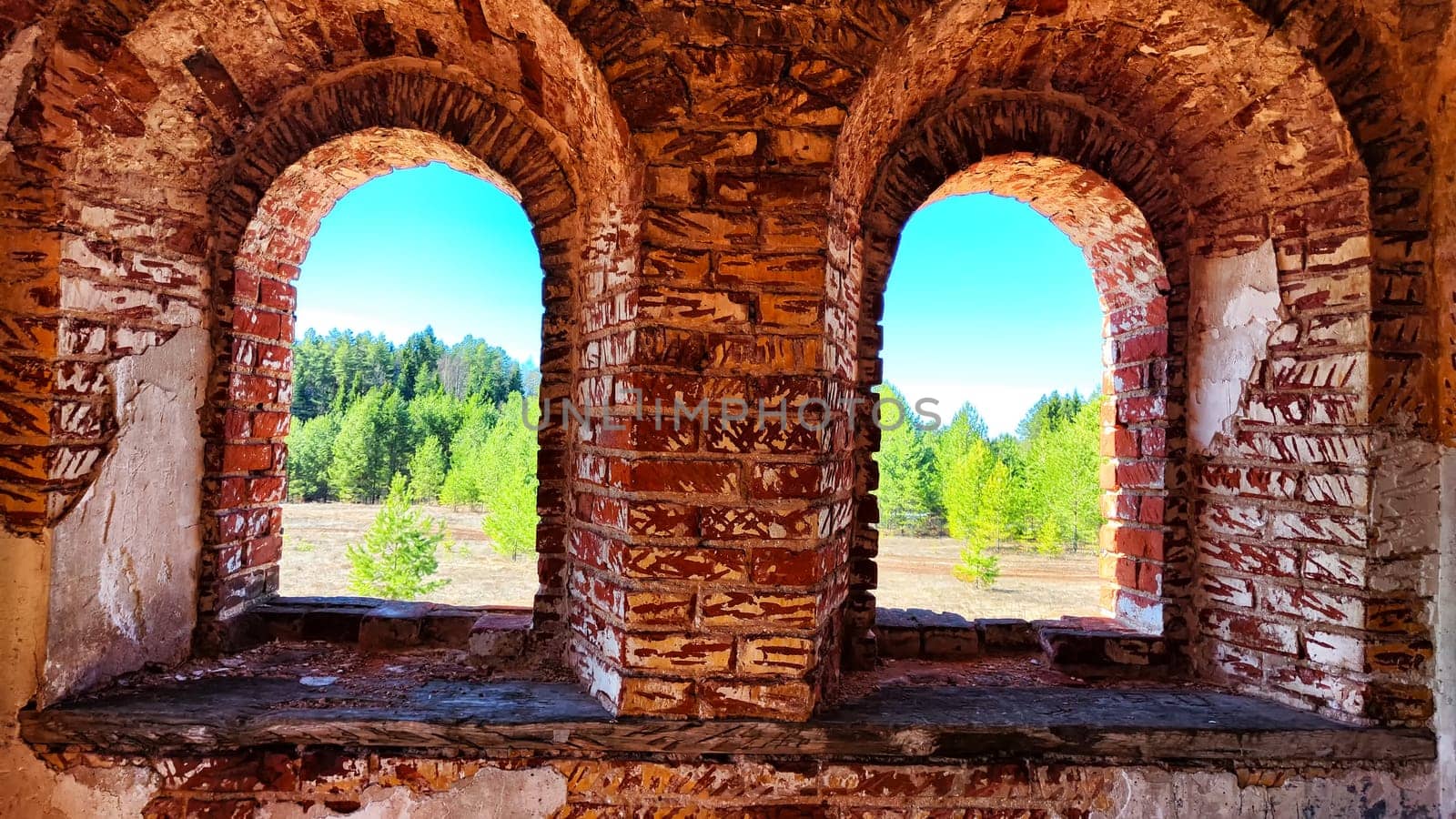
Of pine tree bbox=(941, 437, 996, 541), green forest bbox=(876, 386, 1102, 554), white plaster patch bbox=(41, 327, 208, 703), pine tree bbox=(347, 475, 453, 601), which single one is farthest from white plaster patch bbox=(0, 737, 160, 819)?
pine tree bbox=(941, 437, 996, 541)

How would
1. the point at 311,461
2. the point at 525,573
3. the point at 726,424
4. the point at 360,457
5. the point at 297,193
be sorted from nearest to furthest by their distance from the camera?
the point at 726,424 < the point at 297,193 < the point at 525,573 < the point at 360,457 < the point at 311,461

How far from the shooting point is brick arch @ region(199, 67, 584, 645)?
2.32m

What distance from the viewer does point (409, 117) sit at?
2.32 meters

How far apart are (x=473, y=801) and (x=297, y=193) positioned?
7.10 feet

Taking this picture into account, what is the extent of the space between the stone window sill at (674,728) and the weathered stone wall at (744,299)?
0.08 m

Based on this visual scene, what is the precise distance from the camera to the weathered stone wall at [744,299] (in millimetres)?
1795

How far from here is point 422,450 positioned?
2142 centimetres

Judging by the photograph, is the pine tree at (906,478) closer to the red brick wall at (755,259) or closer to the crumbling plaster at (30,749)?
the red brick wall at (755,259)

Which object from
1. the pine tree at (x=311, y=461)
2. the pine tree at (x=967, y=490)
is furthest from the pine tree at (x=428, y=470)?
the pine tree at (x=967, y=490)

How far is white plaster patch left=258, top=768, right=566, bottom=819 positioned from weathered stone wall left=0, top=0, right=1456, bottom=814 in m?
0.03

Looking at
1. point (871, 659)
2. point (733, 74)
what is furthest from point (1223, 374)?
point (733, 74)

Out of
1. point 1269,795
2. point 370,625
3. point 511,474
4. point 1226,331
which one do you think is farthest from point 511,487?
point 1269,795

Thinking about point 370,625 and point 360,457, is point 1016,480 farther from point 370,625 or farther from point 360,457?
point 360,457

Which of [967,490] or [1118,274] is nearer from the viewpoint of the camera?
[1118,274]
